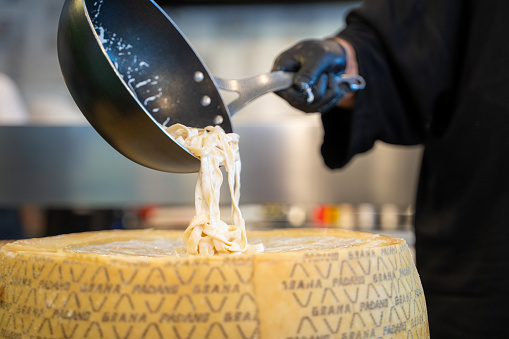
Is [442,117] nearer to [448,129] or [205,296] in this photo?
[448,129]

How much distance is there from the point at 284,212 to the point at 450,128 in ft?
5.30

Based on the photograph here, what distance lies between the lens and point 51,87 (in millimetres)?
3070

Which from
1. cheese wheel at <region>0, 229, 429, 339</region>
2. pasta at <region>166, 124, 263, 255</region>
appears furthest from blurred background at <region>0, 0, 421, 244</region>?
cheese wheel at <region>0, 229, 429, 339</region>

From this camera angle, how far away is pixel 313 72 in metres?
0.86

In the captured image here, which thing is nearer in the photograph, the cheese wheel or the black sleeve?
the cheese wheel

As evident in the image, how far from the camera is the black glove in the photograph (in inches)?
33.5

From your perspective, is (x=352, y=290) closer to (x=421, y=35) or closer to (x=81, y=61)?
(x=81, y=61)

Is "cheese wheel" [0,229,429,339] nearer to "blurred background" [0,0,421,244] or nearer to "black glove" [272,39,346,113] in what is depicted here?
"black glove" [272,39,346,113]

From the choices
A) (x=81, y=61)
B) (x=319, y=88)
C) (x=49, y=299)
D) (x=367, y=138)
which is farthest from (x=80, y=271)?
(x=367, y=138)

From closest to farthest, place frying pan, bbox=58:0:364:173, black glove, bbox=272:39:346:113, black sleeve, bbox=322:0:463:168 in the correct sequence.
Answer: frying pan, bbox=58:0:364:173 < black glove, bbox=272:39:346:113 < black sleeve, bbox=322:0:463:168

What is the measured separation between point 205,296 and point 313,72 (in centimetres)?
54

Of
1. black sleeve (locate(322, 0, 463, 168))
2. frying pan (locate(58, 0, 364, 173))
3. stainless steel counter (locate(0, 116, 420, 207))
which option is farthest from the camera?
stainless steel counter (locate(0, 116, 420, 207))

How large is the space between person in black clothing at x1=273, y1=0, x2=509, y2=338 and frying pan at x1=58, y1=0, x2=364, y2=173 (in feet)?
0.63

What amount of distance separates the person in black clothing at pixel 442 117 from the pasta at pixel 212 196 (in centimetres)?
25
